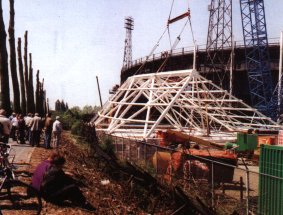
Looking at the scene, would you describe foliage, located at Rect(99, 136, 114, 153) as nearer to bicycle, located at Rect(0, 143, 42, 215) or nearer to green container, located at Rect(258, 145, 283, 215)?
bicycle, located at Rect(0, 143, 42, 215)

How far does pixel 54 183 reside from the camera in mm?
7617

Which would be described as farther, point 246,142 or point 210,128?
point 210,128

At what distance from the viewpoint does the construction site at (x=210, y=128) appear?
8.91m

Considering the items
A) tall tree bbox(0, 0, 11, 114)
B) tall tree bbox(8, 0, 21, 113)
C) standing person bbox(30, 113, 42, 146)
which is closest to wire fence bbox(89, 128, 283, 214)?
standing person bbox(30, 113, 42, 146)

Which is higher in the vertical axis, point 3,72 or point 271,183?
point 3,72

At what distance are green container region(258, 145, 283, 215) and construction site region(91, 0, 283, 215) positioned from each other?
0.9 inches

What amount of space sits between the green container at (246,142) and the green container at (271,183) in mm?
8937

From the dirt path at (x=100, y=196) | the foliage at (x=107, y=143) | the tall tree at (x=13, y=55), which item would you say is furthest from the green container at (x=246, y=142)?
the tall tree at (x=13, y=55)

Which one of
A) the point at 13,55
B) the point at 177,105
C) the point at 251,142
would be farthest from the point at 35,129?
the point at 13,55

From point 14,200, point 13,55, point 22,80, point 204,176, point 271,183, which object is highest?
point 13,55

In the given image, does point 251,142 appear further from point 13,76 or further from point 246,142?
point 13,76

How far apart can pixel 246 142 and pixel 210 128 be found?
7.23m

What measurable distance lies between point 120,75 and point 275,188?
6658 centimetres

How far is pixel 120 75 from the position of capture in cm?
7412
